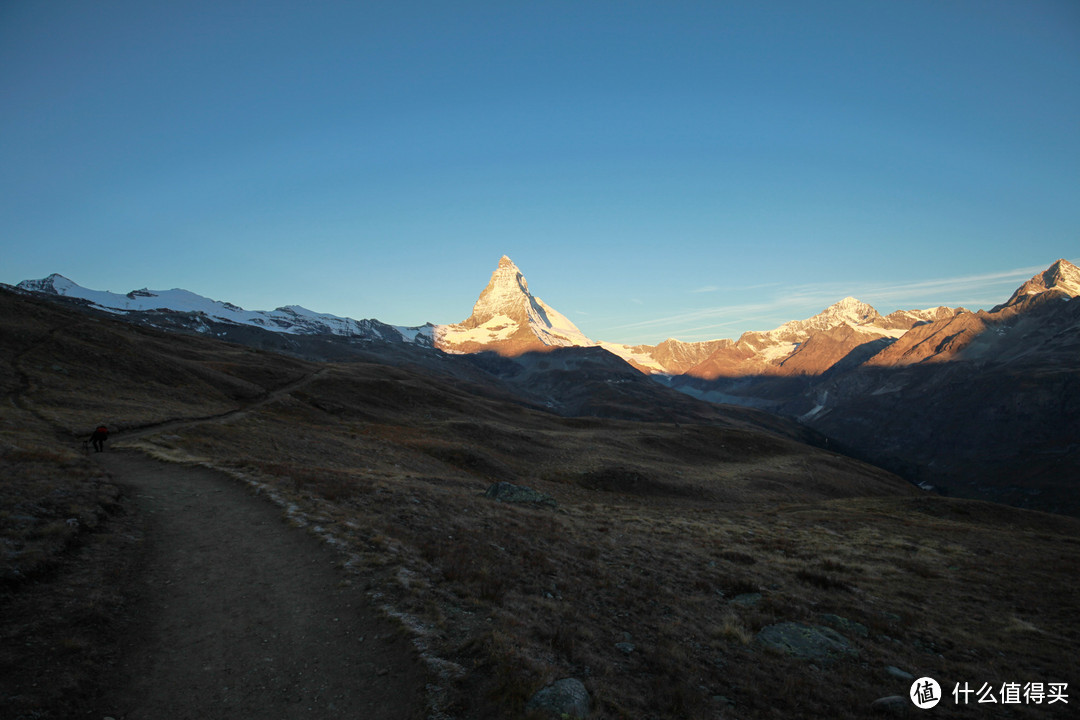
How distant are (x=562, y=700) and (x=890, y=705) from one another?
8.08 meters

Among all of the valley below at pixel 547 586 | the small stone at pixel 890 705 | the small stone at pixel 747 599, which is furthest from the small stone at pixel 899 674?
the small stone at pixel 747 599

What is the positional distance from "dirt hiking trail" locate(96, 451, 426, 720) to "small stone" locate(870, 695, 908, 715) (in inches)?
399

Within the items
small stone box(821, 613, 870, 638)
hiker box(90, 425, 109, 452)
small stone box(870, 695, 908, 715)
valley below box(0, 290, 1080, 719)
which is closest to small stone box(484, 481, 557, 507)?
valley below box(0, 290, 1080, 719)

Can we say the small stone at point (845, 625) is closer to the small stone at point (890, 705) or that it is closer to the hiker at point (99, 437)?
the small stone at point (890, 705)

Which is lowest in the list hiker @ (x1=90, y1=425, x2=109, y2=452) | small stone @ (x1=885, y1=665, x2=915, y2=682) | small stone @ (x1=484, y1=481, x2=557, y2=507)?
small stone @ (x1=484, y1=481, x2=557, y2=507)

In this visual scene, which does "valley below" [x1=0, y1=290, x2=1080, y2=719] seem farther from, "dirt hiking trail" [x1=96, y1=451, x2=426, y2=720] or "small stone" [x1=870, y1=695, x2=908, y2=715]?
"dirt hiking trail" [x1=96, y1=451, x2=426, y2=720]

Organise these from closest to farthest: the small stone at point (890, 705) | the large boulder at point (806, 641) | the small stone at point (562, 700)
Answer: the small stone at point (562, 700)
the small stone at point (890, 705)
the large boulder at point (806, 641)

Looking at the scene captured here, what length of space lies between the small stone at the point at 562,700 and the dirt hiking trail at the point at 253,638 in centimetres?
212

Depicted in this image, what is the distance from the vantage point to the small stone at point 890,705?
10414 mm

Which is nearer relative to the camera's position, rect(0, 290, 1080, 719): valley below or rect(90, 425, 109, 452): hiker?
rect(0, 290, 1080, 719): valley below

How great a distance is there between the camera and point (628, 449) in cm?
8138

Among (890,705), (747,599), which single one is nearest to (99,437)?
(747,599)

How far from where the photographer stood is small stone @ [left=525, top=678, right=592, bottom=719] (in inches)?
309

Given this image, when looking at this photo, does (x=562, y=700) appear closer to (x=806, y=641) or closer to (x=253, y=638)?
(x=253, y=638)
